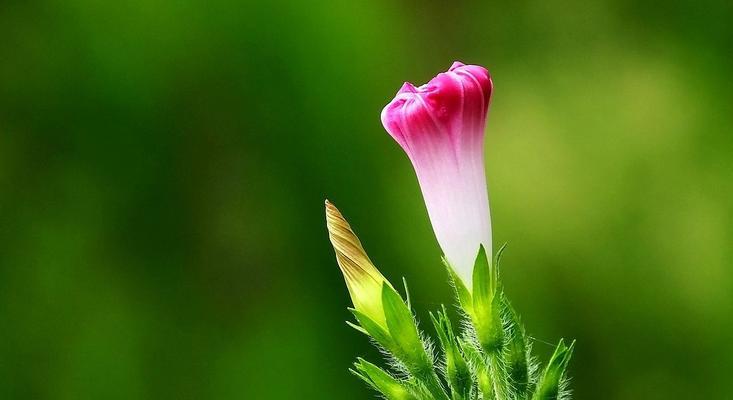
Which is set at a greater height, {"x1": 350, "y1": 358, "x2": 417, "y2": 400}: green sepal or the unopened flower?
the unopened flower

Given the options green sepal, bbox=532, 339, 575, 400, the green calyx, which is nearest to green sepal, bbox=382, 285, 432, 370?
the green calyx

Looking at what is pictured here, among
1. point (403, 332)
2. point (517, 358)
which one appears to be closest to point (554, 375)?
point (517, 358)

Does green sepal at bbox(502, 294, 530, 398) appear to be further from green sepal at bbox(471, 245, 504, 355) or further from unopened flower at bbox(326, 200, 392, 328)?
unopened flower at bbox(326, 200, 392, 328)

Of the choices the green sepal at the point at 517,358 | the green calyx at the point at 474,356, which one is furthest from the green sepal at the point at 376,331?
the green sepal at the point at 517,358

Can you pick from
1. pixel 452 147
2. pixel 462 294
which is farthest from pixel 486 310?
pixel 452 147

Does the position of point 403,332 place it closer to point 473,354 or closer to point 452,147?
point 473,354

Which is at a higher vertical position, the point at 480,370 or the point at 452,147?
the point at 452,147
